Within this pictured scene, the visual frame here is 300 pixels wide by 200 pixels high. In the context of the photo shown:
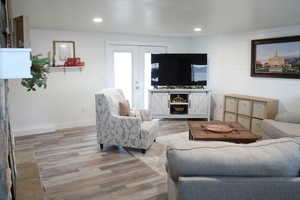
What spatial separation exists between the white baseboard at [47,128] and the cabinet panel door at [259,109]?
353cm

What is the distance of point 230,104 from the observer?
5.59 metres

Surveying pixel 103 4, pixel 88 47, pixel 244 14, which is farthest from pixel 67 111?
pixel 244 14

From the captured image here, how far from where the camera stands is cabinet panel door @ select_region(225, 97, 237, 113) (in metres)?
5.48

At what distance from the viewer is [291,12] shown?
3.40m

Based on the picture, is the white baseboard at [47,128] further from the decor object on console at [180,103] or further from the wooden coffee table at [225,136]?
the wooden coffee table at [225,136]

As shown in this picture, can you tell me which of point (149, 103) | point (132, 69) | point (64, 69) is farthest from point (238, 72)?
point (64, 69)

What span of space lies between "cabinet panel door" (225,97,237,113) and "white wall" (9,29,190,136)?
8.34 feet

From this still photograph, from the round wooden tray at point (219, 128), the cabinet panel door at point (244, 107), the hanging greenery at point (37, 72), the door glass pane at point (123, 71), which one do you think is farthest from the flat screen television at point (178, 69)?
the hanging greenery at point (37, 72)

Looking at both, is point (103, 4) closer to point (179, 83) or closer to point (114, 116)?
point (114, 116)

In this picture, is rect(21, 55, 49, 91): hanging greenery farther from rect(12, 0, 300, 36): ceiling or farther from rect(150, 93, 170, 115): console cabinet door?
rect(150, 93, 170, 115): console cabinet door

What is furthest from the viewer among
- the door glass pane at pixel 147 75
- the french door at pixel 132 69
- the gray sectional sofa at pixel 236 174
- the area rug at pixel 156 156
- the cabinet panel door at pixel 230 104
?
the door glass pane at pixel 147 75

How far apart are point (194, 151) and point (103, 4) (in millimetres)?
2121

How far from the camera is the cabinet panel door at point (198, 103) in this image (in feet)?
20.3

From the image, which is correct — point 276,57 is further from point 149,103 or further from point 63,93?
point 63,93
